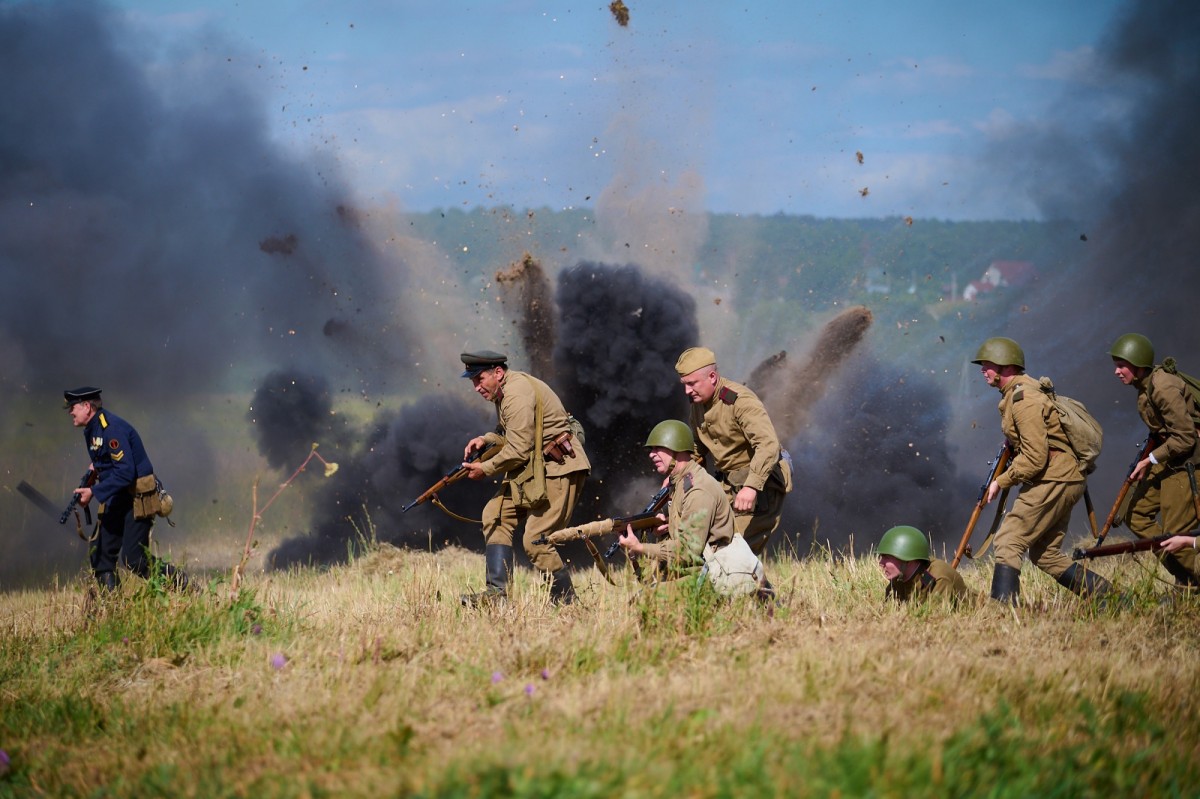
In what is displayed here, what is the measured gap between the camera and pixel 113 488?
31.9 feet

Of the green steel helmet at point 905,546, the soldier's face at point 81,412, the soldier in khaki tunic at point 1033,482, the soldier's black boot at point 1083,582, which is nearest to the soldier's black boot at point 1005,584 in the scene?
the soldier in khaki tunic at point 1033,482

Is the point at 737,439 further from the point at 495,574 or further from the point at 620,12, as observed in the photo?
the point at 620,12

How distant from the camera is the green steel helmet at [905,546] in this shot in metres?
7.93

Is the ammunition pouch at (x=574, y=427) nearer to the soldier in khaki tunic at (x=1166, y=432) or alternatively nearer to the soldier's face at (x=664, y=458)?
the soldier's face at (x=664, y=458)

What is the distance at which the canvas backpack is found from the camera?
828 centimetres

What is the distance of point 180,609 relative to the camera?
7.67m

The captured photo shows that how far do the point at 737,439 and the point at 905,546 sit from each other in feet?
5.04

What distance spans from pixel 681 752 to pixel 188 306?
58.9ft

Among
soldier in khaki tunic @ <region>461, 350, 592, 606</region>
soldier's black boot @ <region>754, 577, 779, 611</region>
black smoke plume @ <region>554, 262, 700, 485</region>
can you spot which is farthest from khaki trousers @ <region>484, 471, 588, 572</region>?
black smoke plume @ <region>554, 262, 700, 485</region>

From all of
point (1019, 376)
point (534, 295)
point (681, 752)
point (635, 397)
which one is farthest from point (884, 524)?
point (681, 752)

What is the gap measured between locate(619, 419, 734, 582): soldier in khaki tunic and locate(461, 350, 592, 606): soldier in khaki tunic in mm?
1302

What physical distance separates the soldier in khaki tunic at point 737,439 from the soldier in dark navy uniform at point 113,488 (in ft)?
14.6

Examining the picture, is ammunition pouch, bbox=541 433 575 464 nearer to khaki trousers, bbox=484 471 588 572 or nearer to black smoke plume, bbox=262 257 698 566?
khaki trousers, bbox=484 471 588 572

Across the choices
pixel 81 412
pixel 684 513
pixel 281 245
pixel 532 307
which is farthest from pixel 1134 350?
pixel 281 245
